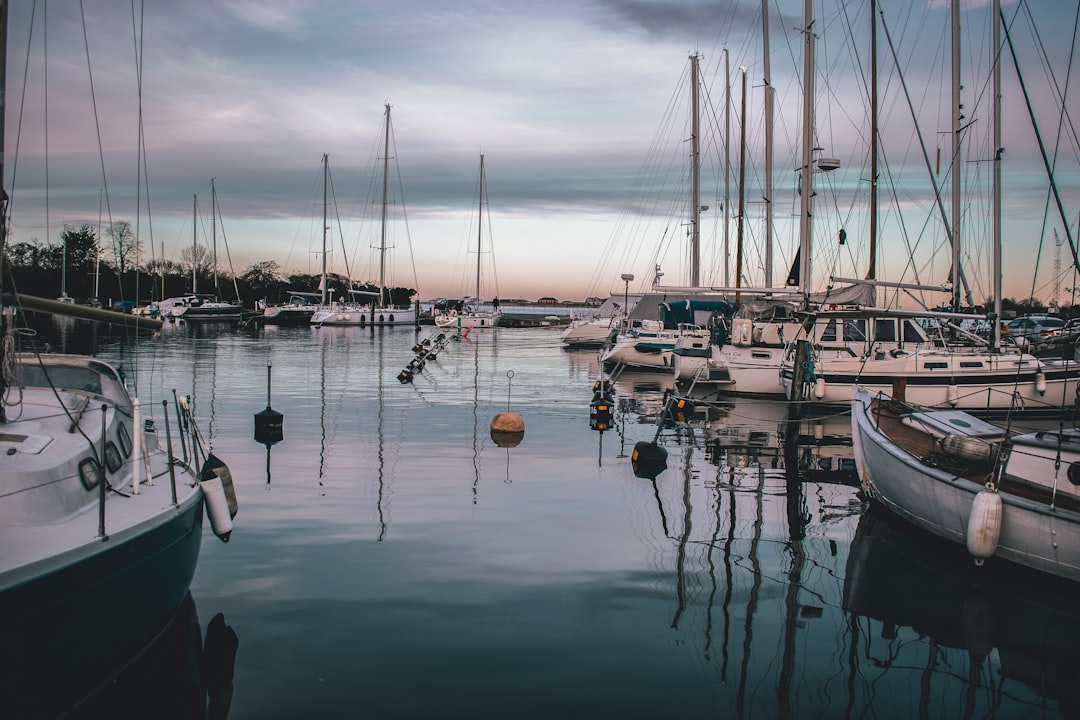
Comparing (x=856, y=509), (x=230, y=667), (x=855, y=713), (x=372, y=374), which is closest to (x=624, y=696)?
(x=855, y=713)

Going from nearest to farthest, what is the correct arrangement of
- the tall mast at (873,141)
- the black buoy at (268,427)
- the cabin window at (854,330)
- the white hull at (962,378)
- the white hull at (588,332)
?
the black buoy at (268,427) → the white hull at (962,378) → the cabin window at (854,330) → the tall mast at (873,141) → the white hull at (588,332)

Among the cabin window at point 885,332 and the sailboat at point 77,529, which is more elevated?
the cabin window at point 885,332

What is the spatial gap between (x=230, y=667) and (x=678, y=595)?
503 cm

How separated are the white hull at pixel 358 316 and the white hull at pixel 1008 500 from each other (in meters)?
89.5

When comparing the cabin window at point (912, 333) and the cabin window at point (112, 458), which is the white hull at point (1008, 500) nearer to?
the cabin window at point (112, 458)

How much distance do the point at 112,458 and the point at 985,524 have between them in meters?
10.1

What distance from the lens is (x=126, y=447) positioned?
1072 centimetres

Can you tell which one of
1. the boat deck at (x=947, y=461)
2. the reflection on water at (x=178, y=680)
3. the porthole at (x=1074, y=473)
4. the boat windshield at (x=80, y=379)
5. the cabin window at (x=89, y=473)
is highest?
the boat windshield at (x=80, y=379)

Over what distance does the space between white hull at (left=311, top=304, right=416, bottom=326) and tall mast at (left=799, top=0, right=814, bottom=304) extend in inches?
3007

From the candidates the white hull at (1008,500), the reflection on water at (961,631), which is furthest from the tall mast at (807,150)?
the reflection on water at (961,631)

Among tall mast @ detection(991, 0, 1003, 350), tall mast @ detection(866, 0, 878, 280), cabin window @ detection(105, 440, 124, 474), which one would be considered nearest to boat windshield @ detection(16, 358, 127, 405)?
cabin window @ detection(105, 440, 124, 474)

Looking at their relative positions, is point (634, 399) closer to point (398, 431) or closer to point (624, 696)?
point (398, 431)

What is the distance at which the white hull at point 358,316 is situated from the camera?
329ft

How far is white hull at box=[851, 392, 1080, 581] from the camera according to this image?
10758 mm
